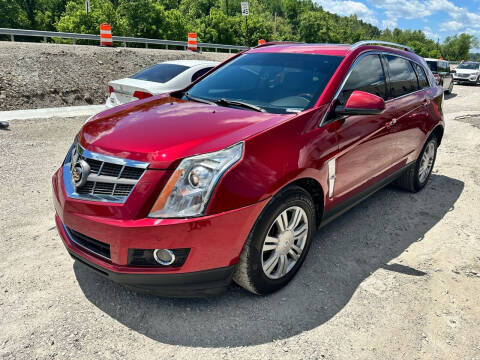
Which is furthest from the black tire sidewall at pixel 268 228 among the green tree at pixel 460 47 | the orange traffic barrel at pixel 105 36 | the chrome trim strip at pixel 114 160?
the green tree at pixel 460 47

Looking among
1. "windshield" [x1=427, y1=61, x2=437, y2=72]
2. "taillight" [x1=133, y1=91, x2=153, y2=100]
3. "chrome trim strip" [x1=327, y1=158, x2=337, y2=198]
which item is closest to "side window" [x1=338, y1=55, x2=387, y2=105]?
"chrome trim strip" [x1=327, y1=158, x2=337, y2=198]

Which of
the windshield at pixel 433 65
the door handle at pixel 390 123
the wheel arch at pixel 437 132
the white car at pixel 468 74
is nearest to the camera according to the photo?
the door handle at pixel 390 123

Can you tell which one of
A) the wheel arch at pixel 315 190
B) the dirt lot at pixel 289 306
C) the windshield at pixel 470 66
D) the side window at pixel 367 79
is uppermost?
the windshield at pixel 470 66

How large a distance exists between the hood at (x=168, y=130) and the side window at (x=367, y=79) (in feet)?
2.73

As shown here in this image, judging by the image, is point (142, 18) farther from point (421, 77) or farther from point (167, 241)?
point (167, 241)

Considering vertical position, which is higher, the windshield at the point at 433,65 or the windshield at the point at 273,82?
the windshield at the point at 433,65

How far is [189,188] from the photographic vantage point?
235 centimetres

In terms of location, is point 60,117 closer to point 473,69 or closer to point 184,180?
point 184,180

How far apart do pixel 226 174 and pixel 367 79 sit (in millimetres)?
2091

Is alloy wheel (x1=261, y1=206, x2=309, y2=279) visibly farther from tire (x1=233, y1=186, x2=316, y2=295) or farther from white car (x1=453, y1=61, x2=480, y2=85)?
white car (x1=453, y1=61, x2=480, y2=85)

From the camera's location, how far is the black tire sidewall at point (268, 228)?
259 centimetres

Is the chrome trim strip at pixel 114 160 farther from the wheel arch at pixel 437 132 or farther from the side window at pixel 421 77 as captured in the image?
the wheel arch at pixel 437 132

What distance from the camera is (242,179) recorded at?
7.95 feet

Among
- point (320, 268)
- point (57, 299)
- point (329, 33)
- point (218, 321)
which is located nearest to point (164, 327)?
point (218, 321)
